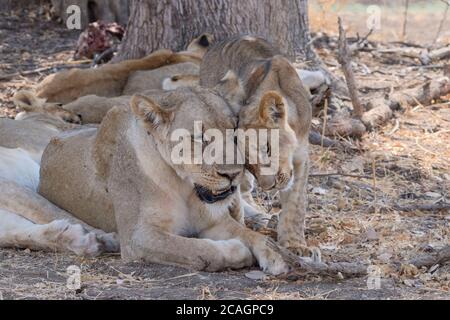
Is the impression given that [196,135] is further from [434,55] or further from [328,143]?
[434,55]

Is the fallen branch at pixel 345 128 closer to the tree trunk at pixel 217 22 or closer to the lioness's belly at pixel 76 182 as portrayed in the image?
the tree trunk at pixel 217 22

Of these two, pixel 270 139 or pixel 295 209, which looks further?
pixel 295 209

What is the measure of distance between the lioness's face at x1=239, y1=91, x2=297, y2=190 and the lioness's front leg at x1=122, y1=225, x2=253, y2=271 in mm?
352

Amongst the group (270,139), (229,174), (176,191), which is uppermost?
(270,139)

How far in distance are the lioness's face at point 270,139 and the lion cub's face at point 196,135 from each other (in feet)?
0.24

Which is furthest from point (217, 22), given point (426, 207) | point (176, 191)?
point (176, 191)

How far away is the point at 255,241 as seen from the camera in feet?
→ 14.0

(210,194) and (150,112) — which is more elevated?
(150,112)

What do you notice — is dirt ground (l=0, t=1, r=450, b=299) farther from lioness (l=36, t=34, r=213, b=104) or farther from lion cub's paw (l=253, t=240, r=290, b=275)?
lioness (l=36, t=34, r=213, b=104)

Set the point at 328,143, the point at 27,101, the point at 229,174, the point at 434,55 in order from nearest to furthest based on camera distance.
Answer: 1. the point at 229,174
2. the point at 328,143
3. the point at 27,101
4. the point at 434,55

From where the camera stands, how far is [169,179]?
4.27 metres

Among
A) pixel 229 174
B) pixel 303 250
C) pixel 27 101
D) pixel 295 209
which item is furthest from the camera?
pixel 27 101

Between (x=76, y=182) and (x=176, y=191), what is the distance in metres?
0.85

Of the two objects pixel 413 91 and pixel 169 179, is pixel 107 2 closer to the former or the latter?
pixel 413 91
